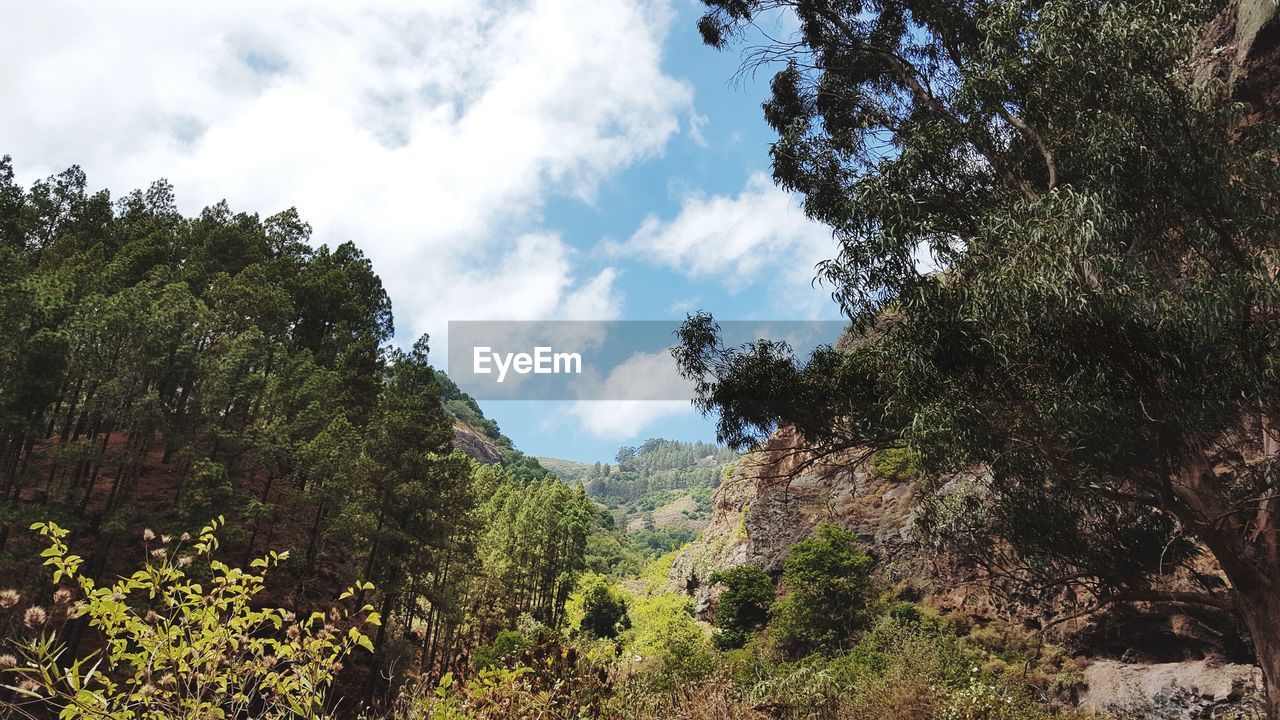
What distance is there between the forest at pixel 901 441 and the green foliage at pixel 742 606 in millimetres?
147

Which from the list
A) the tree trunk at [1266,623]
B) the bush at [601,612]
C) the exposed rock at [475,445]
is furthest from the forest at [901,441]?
the exposed rock at [475,445]

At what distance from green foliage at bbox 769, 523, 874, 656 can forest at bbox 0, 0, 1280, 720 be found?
14 centimetres

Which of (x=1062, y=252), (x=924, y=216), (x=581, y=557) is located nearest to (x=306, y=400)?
(x=581, y=557)

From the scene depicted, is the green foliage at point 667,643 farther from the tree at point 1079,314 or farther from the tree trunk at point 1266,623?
the tree trunk at point 1266,623

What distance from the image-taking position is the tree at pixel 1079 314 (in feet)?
26.8

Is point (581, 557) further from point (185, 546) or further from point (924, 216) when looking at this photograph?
point (924, 216)

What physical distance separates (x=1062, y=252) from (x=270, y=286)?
109 ft

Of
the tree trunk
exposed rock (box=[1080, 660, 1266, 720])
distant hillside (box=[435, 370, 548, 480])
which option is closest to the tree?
the tree trunk

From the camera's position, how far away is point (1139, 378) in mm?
8312

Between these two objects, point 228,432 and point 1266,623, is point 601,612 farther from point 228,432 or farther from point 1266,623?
point 1266,623

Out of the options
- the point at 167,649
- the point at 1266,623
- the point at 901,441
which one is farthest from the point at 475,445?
the point at 167,649

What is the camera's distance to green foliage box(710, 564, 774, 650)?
30.4 m

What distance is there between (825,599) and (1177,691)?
37.1ft

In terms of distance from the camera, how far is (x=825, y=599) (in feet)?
83.4
